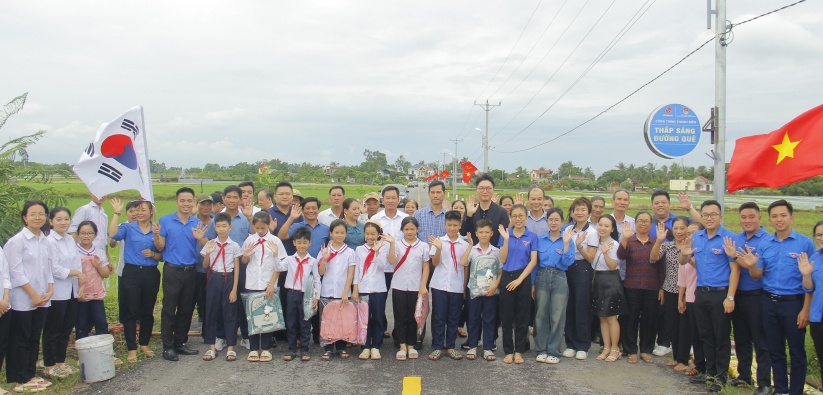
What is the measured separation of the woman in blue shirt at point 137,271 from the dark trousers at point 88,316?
204 millimetres

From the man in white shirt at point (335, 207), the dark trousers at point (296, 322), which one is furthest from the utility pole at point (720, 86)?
the dark trousers at point (296, 322)

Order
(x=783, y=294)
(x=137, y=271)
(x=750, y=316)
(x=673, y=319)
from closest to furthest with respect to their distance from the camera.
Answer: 1. (x=783, y=294)
2. (x=750, y=316)
3. (x=673, y=319)
4. (x=137, y=271)

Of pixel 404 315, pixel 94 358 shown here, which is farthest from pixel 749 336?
pixel 94 358

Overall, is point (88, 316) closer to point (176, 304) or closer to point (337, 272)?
point (176, 304)

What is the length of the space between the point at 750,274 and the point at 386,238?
140 inches

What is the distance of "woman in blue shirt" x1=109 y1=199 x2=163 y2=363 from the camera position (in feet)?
20.7

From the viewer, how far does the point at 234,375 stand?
5.85 meters

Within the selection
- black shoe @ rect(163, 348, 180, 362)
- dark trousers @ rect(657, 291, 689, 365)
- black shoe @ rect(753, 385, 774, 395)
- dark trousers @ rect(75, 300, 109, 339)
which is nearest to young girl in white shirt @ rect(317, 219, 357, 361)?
black shoe @ rect(163, 348, 180, 362)

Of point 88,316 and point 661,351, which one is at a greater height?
point 88,316

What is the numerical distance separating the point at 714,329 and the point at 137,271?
6.00 metres

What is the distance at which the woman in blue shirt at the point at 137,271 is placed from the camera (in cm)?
632

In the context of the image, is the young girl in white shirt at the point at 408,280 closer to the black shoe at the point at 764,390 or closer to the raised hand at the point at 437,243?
the raised hand at the point at 437,243

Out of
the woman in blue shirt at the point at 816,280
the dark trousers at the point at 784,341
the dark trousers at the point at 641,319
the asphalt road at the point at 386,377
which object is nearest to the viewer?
the woman in blue shirt at the point at 816,280

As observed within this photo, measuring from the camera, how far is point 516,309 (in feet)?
21.2
